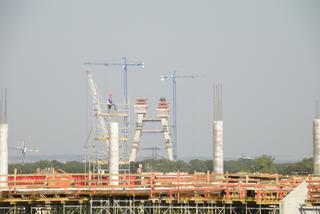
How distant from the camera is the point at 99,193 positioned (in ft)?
217

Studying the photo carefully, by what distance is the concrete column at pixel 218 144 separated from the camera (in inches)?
3236

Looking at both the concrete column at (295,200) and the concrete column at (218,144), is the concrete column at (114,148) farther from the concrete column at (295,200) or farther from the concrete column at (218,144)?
the concrete column at (295,200)

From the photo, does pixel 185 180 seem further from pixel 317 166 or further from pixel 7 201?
pixel 317 166

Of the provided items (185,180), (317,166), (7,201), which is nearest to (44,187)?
(7,201)

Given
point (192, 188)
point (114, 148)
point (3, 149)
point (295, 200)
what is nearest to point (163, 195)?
point (192, 188)

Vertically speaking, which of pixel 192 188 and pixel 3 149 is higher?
pixel 3 149

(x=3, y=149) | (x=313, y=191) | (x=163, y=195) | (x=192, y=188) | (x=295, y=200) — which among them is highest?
(x=3, y=149)

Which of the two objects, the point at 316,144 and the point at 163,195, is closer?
the point at 163,195

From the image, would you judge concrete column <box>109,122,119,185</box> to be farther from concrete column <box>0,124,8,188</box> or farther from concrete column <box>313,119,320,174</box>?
concrete column <box>313,119,320,174</box>

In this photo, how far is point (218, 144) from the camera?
8244cm

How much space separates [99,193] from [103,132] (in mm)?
94919

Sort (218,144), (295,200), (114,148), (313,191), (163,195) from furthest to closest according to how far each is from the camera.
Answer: (218,144)
(114,148)
(163,195)
(313,191)
(295,200)

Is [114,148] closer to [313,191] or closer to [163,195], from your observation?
[163,195]

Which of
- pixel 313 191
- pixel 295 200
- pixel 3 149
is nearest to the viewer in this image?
pixel 295 200
